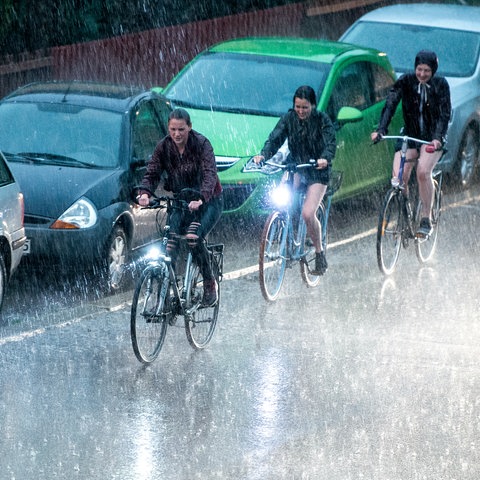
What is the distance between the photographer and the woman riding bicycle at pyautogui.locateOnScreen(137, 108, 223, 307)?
9.31 meters

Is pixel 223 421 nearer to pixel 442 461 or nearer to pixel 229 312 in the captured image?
pixel 442 461

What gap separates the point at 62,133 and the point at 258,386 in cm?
411

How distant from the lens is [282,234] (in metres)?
11.4

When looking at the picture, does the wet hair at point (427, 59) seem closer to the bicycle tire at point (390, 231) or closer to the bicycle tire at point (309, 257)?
the bicycle tire at point (390, 231)

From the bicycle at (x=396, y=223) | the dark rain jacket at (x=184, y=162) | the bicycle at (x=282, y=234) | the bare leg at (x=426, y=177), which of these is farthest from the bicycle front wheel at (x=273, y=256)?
the bare leg at (x=426, y=177)

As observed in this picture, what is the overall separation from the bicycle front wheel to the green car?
6.40 ft

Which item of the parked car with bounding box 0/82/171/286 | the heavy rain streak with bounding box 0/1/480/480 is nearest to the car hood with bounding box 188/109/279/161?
the heavy rain streak with bounding box 0/1/480/480

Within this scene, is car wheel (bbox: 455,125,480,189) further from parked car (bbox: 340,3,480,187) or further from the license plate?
the license plate

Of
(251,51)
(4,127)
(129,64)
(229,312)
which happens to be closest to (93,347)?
(229,312)

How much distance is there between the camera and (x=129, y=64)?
21.7 meters

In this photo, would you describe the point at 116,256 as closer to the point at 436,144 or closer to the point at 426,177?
the point at 436,144

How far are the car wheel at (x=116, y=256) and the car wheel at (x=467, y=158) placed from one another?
6.85 meters

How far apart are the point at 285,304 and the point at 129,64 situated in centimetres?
1102

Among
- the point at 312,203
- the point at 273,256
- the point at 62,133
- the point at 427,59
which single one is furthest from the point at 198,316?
the point at 427,59
